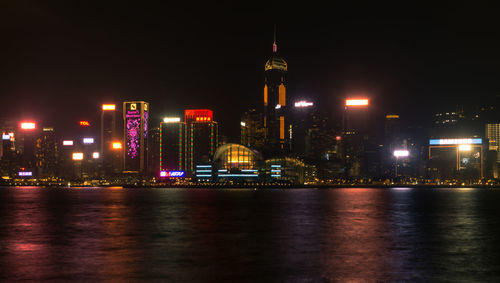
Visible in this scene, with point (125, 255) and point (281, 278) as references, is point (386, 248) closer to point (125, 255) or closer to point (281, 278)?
point (281, 278)

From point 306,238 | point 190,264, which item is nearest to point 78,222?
point 306,238

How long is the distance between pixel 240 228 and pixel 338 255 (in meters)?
20.2

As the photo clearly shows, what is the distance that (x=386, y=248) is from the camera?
3572 centimetres

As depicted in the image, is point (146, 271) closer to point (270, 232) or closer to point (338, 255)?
point (338, 255)

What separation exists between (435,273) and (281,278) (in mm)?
7799

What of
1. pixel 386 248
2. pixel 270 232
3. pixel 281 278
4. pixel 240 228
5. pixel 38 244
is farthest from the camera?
pixel 240 228

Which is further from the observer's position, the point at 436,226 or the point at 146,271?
the point at 436,226

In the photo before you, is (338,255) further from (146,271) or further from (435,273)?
(146,271)

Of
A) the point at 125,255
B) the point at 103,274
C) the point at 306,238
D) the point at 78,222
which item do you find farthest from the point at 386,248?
the point at 78,222

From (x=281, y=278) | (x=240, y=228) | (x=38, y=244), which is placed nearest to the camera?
(x=281, y=278)

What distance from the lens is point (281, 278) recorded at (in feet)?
80.4

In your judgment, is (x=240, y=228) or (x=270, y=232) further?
(x=240, y=228)

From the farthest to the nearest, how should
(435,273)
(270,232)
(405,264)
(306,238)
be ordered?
1. (270,232)
2. (306,238)
3. (405,264)
4. (435,273)

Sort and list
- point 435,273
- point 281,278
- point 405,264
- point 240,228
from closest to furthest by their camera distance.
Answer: point 281,278, point 435,273, point 405,264, point 240,228
